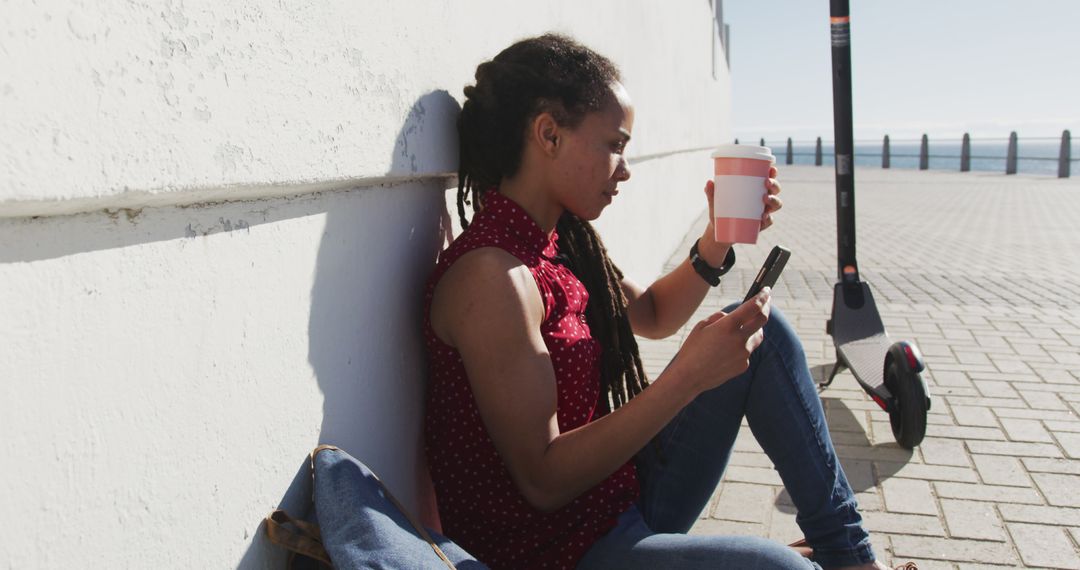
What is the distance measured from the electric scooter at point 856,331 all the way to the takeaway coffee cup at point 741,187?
1.33 meters

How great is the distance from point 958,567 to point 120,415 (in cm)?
241

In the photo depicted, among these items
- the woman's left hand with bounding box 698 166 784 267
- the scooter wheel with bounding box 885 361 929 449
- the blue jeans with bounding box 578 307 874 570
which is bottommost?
the scooter wheel with bounding box 885 361 929 449

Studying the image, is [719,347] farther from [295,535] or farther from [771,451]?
A: [295,535]

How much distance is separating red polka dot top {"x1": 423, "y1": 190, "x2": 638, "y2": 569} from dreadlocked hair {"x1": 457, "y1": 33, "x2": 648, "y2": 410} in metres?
0.15

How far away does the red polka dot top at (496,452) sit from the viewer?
1.78 m

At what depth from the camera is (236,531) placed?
124cm

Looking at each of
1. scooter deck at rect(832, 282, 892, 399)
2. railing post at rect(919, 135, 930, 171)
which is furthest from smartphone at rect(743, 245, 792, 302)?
railing post at rect(919, 135, 930, 171)

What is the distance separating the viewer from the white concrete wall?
856 mm

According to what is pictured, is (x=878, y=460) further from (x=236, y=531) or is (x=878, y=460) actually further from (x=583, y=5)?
(x=236, y=531)

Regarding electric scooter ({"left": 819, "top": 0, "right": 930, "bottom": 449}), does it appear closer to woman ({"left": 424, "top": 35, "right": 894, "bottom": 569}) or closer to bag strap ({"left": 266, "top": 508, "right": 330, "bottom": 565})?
woman ({"left": 424, "top": 35, "right": 894, "bottom": 569})

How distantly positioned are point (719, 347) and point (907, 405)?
1958 millimetres

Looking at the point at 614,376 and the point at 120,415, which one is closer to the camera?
the point at 120,415

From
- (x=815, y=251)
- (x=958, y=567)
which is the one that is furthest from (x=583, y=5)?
(x=815, y=251)

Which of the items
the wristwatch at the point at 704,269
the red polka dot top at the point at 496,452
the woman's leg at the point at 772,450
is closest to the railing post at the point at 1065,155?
the wristwatch at the point at 704,269
